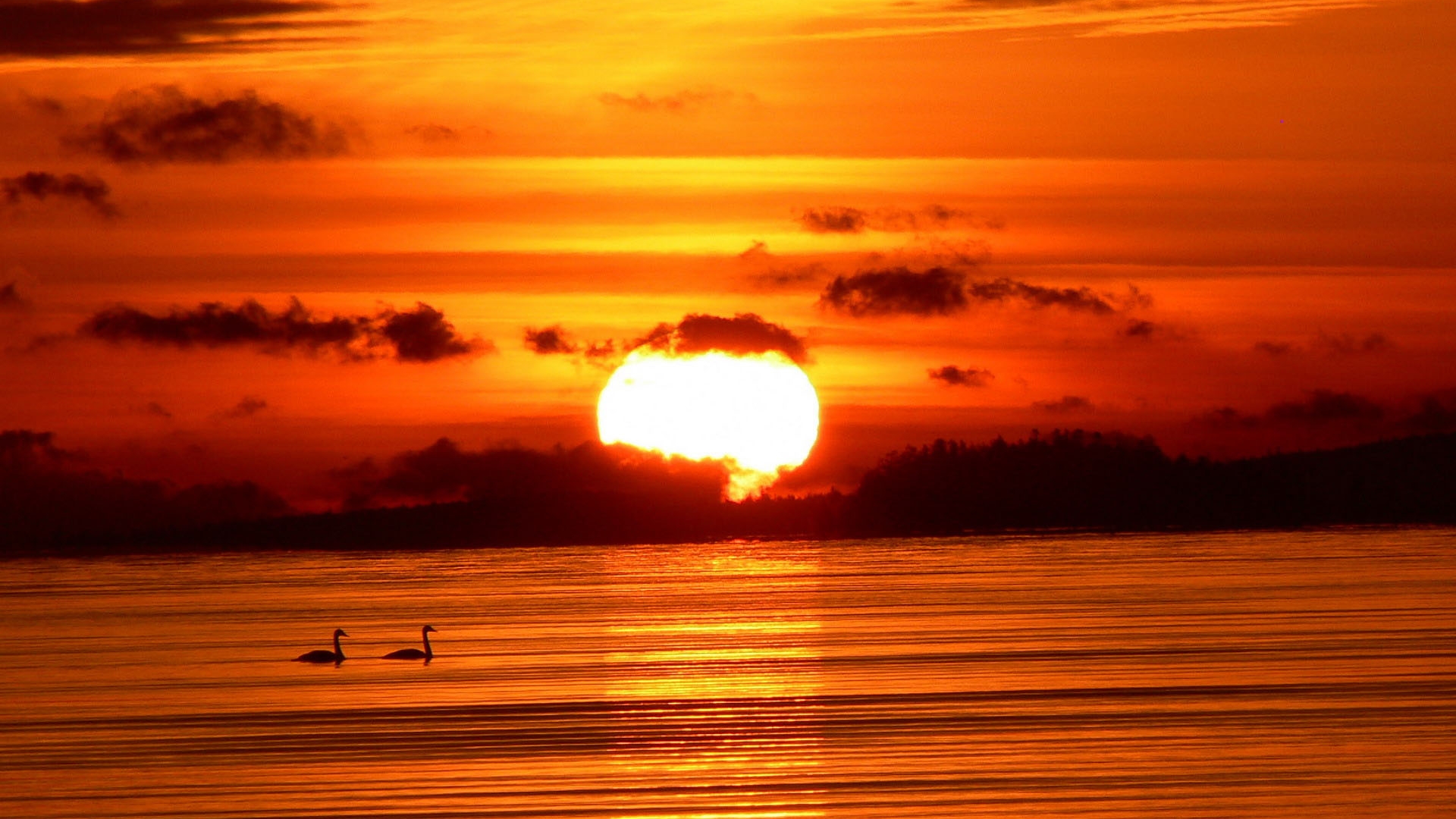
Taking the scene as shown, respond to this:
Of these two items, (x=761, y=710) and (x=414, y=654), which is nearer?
(x=761, y=710)

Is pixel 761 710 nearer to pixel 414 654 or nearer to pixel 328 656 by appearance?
pixel 414 654

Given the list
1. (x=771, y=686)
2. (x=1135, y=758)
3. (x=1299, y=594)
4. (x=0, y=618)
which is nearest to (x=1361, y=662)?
(x=771, y=686)

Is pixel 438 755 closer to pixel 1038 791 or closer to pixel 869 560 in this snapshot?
pixel 1038 791

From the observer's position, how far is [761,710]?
128 feet

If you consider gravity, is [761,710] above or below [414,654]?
below

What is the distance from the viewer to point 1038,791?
28.9m

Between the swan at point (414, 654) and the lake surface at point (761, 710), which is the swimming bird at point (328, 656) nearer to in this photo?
the lake surface at point (761, 710)

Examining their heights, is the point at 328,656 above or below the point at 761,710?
above

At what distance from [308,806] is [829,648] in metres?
26.9

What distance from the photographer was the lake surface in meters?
29.3

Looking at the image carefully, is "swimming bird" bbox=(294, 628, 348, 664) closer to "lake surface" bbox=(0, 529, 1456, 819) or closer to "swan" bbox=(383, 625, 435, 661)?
"lake surface" bbox=(0, 529, 1456, 819)

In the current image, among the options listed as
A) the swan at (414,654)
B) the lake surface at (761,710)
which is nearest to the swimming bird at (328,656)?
the lake surface at (761,710)

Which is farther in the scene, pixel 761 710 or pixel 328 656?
pixel 328 656

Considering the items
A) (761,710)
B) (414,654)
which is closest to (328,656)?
(414,654)
